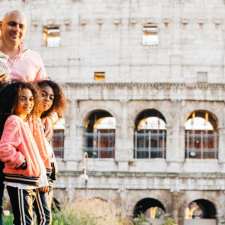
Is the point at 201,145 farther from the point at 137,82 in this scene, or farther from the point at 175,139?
the point at 137,82

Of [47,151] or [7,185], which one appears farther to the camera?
[47,151]

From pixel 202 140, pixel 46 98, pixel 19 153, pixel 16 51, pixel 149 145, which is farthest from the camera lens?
pixel 202 140

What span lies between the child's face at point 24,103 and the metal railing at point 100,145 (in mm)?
37041

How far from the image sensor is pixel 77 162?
4566cm

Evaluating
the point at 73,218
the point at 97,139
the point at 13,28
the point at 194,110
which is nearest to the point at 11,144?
the point at 13,28

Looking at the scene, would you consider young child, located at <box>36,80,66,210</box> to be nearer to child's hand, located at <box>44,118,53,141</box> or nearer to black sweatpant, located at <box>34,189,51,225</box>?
child's hand, located at <box>44,118,53,141</box>

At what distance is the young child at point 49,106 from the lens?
1021 cm

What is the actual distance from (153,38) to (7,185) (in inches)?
1521

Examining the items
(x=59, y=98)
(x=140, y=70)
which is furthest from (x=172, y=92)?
(x=59, y=98)

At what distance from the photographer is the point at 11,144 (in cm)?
903

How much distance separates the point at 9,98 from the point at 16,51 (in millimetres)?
784

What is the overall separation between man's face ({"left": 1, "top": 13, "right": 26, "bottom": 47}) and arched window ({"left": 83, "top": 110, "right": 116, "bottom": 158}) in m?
36.7

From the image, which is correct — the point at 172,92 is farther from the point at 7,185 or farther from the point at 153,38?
the point at 7,185

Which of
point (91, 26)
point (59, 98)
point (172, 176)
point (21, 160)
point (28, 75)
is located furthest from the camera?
point (91, 26)
